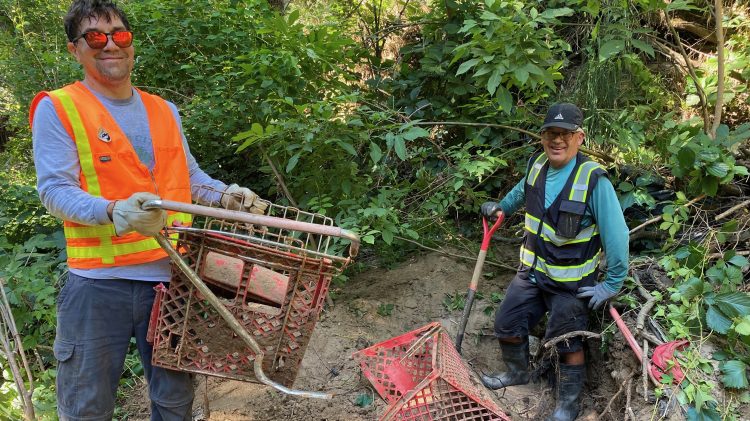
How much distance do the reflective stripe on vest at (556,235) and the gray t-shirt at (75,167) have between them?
1.98 metres

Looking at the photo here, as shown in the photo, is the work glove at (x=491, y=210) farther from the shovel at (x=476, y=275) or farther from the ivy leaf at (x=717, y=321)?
the ivy leaf at (x=717, y=321)

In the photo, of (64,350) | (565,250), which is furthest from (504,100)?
(64,350)

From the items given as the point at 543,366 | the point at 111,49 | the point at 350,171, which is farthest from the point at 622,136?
the point at 111,49

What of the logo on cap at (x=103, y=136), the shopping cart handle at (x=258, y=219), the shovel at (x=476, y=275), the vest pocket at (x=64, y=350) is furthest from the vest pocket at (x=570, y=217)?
the vest pocket at (x=64, y=350)

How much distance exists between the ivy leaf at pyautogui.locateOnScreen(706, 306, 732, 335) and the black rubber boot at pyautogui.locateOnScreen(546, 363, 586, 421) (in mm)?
689

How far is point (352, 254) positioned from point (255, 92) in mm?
1955

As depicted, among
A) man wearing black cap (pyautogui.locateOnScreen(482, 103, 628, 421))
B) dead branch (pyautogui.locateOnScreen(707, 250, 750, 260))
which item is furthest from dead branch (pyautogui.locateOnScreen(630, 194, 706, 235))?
man wearing black cap (pyautogui.locateOnScreen(482, 103, 628, 421))

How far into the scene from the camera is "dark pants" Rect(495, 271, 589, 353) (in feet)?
9.36

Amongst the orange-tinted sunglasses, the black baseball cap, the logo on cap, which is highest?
the black baseball cap

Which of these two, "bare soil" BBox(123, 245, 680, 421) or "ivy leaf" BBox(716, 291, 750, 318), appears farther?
"bare soil" BBox(123, 245, 680, 421)

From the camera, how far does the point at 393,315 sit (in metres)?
3.60

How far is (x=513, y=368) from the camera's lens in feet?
10.4

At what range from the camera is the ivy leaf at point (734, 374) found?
7.95ft

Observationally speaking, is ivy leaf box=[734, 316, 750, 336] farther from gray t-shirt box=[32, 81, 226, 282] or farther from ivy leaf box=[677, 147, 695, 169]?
gray t-shirt box=[32, 81, 226, 282]
